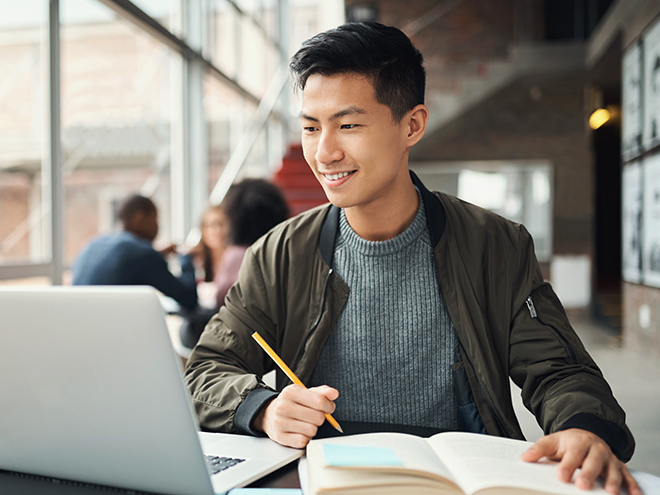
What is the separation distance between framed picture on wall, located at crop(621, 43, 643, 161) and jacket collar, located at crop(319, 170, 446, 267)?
147 inches

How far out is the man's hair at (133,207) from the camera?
2957mm

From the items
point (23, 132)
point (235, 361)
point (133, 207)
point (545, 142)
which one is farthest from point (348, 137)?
point (545, 142)

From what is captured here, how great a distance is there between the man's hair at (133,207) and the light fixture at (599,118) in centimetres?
544

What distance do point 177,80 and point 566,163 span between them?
488 centimetres

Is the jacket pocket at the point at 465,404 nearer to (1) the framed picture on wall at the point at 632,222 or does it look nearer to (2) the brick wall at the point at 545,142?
(1) the framed picture on wall at the point at 632,222

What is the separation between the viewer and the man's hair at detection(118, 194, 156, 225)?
2957mm

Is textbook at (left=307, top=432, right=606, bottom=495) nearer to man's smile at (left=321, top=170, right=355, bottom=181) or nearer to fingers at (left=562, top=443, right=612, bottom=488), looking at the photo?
fingers at (left=562, top=443, right=612, bottom=488)

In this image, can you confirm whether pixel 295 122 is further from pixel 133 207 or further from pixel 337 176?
pixel 337 176

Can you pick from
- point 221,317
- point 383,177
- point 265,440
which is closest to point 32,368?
point 265,440

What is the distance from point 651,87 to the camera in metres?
4.00

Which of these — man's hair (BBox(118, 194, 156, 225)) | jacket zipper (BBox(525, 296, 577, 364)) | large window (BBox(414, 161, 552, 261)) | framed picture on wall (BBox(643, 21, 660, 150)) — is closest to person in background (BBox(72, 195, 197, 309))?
man's hair (BBox(118, 194, 156, 225))

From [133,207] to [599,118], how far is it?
561cm

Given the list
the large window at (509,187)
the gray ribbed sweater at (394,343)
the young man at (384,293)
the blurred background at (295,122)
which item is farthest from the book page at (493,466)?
the large window at (509,187)

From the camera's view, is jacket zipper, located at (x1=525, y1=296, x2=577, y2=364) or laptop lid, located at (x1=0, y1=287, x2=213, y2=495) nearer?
laptop lid, located at (x1=0, y1=287, x2=213, y2=495)
